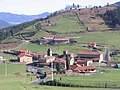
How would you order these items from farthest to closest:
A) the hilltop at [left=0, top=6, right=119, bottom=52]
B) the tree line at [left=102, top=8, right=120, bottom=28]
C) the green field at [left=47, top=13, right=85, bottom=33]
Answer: the tree line at [left=102, top=8, right=120, bottom=28] < the green field at [left=47, top=13, right=85, bottom=33] < the hilltop at [left=0, top=6, right=119, bottom=52]

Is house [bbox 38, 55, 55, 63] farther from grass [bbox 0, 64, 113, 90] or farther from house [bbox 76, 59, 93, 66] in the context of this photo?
grass [bbox 0, 64, 113, 90]

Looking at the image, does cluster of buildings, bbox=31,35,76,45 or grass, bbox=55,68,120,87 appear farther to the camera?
cluster of buildings, bbox=31,35,76,45

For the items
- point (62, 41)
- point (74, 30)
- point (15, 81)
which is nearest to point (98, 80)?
point (15, 81)

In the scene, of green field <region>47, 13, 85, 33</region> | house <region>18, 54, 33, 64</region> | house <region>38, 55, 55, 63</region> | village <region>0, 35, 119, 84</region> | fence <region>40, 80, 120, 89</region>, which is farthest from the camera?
green field <region>47, 13, 85, 33</region>

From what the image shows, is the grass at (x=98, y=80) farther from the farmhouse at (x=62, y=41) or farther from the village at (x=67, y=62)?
the farmhouse at (x=62, y=41)

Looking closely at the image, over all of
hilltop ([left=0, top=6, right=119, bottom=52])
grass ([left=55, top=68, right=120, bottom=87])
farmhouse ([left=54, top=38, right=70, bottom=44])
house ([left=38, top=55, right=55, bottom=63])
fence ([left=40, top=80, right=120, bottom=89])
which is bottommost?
fence ([left=40, top=80, right=120, bottom=89])

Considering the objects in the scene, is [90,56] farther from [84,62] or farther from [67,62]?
[67,62]

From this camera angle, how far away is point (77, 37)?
110 metres

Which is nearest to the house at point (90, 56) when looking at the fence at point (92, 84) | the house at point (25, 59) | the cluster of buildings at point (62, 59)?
the cluster of buildings at point (62, 59)

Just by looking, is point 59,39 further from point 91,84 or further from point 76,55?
point 91,84

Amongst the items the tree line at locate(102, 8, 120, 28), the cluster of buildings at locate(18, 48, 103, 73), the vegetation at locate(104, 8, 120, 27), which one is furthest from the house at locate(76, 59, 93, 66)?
the vegetation at locate(104, 8, 120, 27)

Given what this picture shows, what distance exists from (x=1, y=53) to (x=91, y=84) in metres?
48.3

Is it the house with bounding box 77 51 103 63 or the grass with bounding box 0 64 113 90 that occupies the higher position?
the house with bounding box 77 51 103 63

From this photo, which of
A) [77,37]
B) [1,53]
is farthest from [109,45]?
[1,53]
